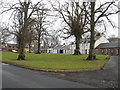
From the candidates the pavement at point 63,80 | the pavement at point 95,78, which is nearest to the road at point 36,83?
the pavement at point 63,80

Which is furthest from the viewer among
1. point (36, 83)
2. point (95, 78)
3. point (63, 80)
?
point (95, 78)

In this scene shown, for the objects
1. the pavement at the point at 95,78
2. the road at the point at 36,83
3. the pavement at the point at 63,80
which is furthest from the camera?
the pavement at the point at 95,78

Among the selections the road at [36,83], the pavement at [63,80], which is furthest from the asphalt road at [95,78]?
the road at [36,83]

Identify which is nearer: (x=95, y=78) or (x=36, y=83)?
(x=36, y=83)

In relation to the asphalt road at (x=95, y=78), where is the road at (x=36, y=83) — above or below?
above

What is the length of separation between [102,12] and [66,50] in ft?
230

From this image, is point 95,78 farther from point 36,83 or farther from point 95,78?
point 36,83

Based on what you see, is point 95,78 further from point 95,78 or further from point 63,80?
point 63,80

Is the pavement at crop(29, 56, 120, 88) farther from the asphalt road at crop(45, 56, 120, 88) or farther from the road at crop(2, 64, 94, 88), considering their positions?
the road at crop(2, 64, 94, 88)

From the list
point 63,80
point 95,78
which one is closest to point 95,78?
point 95,78

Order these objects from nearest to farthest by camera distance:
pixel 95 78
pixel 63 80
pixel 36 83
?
pixel 36 83
pixel 63 80
pixel 95 78

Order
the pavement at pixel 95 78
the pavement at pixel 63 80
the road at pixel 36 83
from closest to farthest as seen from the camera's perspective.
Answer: the road at pixel 36 83 → the pavement at pixel 63 80 → the pavement at pixel 95 78

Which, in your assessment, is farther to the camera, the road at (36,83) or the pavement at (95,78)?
the pavement at (95,78)

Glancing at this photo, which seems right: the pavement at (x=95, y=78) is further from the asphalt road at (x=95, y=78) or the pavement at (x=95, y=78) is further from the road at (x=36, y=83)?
the road at (x=36, y=83)
